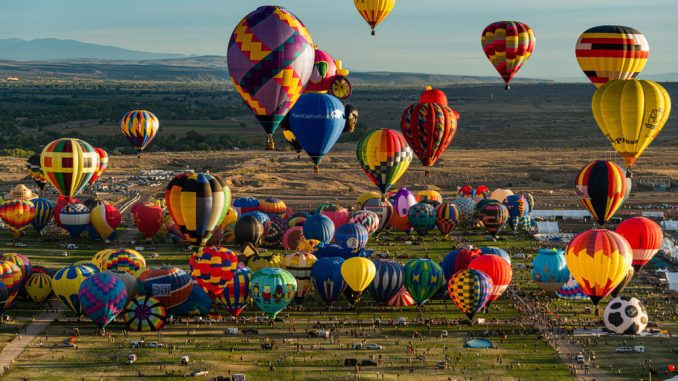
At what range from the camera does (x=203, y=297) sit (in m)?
37.5

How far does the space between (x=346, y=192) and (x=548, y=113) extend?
81.1 metres

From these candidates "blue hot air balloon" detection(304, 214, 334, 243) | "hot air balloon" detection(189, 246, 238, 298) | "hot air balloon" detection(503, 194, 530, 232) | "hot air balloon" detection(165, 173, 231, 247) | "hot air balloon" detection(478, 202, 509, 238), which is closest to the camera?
"hot air balloon" detection(189, 246, 238, 298)

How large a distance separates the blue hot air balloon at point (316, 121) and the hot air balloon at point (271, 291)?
4664 mm

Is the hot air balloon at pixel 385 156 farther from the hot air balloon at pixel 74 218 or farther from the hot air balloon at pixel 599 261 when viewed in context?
the hot air balloon at pixel 74 218

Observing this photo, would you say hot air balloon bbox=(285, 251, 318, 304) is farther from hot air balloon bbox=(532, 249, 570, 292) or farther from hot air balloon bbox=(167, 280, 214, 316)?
hot air balloon bbox=(532, 249, 570, 292)

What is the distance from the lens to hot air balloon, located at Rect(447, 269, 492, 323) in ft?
119

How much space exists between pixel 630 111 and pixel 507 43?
1018 cm

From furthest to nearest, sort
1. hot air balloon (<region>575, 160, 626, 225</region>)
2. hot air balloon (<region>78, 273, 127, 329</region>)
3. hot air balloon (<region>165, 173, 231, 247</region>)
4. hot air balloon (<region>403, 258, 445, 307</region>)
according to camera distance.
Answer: hot air balloon (<region>575, 160, 626, 225</region>), hot air balloon (<region>403, 258, 445, 307</region>), hot air balloon (<region>165, 173, 231, 247</region>), hot air balloon (<region>78, 273, 127, 329</region>)

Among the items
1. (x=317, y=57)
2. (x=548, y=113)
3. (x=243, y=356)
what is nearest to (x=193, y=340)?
(x=243, y=356)

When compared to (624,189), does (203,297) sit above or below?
below

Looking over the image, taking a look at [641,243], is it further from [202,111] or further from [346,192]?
[202,111]

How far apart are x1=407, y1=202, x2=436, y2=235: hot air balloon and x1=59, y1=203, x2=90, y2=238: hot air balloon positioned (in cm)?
1588

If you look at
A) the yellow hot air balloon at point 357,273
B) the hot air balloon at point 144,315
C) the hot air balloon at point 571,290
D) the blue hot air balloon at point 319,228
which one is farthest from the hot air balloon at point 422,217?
the hot air balloon at point 144,315

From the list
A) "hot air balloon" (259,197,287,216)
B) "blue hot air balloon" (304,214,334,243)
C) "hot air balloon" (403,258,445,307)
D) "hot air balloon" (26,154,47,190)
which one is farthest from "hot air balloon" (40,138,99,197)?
"hot air balloon" (403,258,445,307)
